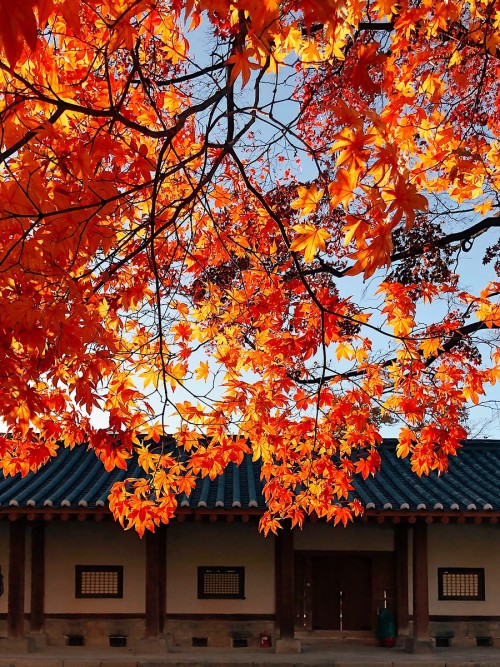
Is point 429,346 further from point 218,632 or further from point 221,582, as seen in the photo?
point 218,632

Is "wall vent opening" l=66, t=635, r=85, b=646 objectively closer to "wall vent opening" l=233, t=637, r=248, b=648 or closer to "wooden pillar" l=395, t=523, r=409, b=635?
"wall vent opening" l=233, t=637, r=248, b=648

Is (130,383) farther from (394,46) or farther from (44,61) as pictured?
(394,46)

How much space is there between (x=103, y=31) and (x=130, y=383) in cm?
290

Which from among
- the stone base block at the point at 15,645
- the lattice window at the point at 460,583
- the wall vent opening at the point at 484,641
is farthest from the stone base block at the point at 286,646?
the stone base block at the point at 15,645

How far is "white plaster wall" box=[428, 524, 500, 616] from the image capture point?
1600cm

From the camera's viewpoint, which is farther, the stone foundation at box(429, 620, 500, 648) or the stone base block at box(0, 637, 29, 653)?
the stone foundation at box(429, 620, 500, 648)

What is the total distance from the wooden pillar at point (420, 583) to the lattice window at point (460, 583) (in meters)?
0.76

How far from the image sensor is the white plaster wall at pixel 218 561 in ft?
51.9

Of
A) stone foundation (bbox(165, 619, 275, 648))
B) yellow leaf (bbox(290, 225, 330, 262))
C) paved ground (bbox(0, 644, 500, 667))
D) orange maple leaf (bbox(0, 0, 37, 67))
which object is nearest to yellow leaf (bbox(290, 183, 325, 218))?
yellow leaf (bbox(290, 225, 330, 262))

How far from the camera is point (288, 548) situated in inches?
615

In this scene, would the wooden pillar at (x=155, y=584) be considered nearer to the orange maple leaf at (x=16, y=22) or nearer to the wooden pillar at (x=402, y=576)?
the wooden pillar at (x=402, y=576)

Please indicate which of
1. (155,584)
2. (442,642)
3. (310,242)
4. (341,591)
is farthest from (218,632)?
(310,242)

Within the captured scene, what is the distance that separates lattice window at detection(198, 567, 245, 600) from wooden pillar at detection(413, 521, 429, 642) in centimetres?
342

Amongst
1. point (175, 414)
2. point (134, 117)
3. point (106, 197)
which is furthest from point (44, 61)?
point (175, 414)
